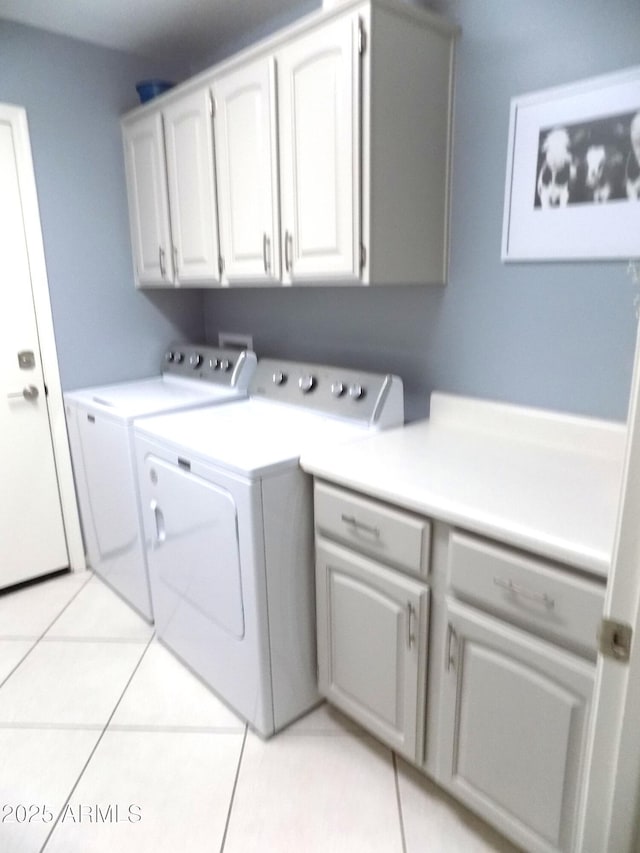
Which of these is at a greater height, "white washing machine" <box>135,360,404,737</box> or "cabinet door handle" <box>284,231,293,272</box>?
"cabinet door handle" <box>284,231,293,272</box>

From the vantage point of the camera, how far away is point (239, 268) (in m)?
2.22

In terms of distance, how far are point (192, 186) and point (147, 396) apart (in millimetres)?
923

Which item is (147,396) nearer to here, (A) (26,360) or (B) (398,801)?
(A) (26,360)

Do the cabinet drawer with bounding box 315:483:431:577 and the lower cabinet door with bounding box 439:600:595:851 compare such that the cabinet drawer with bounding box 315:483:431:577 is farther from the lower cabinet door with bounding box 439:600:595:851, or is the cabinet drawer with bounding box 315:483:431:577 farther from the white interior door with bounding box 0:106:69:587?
the white interior door with bounding box 0:106:69:587

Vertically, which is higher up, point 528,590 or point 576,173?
point 576,173

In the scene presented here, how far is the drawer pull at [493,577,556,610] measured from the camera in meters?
1.16

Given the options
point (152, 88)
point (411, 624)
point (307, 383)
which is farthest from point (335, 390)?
point (152, 88)

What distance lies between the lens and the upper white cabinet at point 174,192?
225 cm

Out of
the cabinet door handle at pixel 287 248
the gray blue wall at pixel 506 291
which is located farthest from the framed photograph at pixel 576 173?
the cabinet door handle at pixel 287 248

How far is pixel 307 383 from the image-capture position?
220cm

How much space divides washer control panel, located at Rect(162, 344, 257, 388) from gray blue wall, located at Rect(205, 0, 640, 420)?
0.60m

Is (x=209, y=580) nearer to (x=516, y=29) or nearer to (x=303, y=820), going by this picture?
(x=303, y=820)

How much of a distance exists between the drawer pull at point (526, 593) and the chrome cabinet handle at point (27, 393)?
89.4 inches

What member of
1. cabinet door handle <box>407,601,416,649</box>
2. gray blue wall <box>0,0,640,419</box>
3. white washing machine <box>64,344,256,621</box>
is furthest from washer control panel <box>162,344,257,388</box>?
cabinet door handle <box>407,601,416,649</box>
